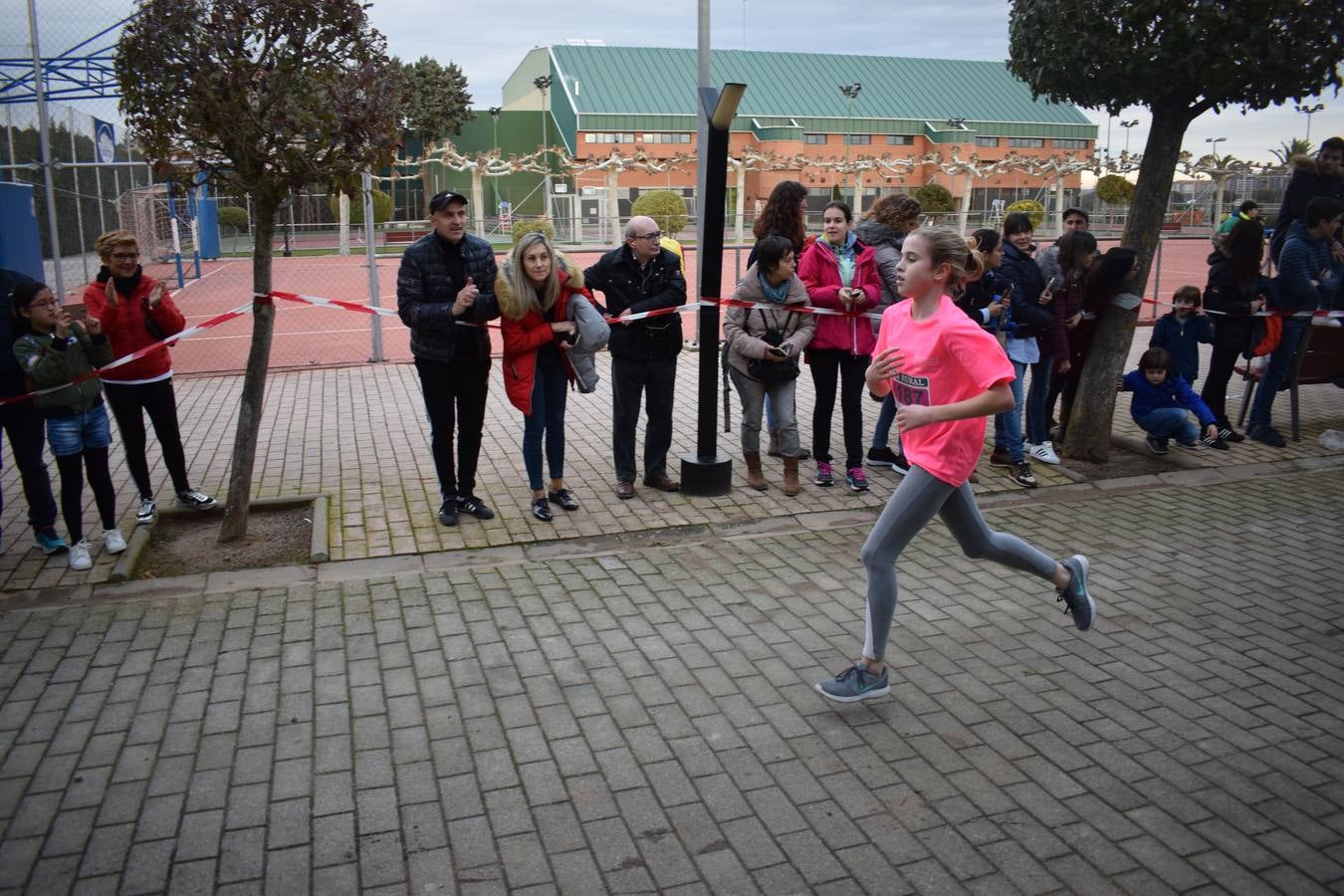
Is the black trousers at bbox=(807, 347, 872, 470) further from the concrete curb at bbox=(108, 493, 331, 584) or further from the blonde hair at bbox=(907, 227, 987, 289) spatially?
the concrete curb at bbox=(108, 493, 331, 584)

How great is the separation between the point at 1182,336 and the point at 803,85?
207 feet

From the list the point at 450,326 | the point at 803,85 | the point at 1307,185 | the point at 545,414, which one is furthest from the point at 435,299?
the point at 803,85

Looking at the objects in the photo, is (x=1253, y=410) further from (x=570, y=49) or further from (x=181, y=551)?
(x=570, y=49)

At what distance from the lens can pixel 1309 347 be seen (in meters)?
9.46

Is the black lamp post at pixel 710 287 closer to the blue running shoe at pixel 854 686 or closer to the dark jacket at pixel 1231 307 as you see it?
the blue running shoe at pixel 854 686

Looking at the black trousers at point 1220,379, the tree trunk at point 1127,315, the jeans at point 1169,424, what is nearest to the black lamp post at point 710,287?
the tree trunk at point 1127,315

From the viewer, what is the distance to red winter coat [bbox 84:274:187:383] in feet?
21.5

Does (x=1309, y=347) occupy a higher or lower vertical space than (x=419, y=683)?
higher

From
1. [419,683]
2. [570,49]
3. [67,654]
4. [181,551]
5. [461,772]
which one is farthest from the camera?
[570,49]

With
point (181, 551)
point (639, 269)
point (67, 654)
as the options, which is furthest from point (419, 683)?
point (639, 269)

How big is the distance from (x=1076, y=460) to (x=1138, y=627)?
3.33 metres

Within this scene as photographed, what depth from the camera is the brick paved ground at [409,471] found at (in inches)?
261

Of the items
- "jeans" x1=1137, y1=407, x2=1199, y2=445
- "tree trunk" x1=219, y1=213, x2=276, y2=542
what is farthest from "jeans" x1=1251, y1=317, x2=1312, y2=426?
"tree trunk" x1=219, y1=213, x2=276, y2=542

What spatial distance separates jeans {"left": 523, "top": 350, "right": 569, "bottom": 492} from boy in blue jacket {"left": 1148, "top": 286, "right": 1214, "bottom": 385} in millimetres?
5317
